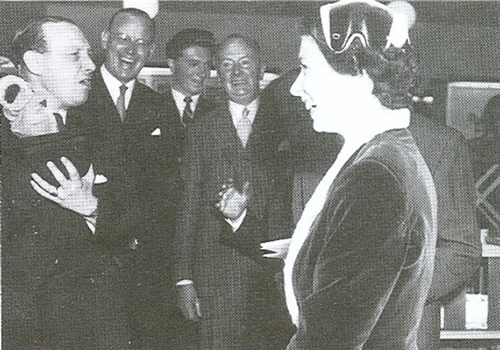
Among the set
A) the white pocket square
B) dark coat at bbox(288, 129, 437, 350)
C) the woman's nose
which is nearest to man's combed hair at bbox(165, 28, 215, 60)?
the woman's nose

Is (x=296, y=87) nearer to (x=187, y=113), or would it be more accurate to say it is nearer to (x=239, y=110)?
(x=239, y=110)

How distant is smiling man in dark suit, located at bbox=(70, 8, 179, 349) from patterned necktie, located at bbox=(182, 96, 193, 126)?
Answer: 3 cm

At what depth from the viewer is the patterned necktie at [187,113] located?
174 centimetres

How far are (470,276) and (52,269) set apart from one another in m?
1.01

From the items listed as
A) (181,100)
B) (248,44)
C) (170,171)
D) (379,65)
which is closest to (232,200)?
(170,171)

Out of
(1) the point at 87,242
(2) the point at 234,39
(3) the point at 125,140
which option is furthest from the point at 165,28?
(1) the point at 87,242

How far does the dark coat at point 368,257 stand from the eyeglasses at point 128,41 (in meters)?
0.59

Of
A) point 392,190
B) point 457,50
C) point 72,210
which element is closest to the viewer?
point 392,190

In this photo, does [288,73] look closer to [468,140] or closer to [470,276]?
[468,140]

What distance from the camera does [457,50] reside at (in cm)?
181

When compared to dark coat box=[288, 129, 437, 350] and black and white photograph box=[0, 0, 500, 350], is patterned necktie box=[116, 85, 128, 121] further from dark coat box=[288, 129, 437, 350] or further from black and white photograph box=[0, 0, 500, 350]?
dark coat box=[288, 129, 437, 350]

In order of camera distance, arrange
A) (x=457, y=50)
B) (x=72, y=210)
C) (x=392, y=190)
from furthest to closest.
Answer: (x=457, y=50), (x=72, y=210), (x=392, y=190)

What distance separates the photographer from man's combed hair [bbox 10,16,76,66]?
5.64 ft

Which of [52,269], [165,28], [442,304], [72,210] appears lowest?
[442,304]
